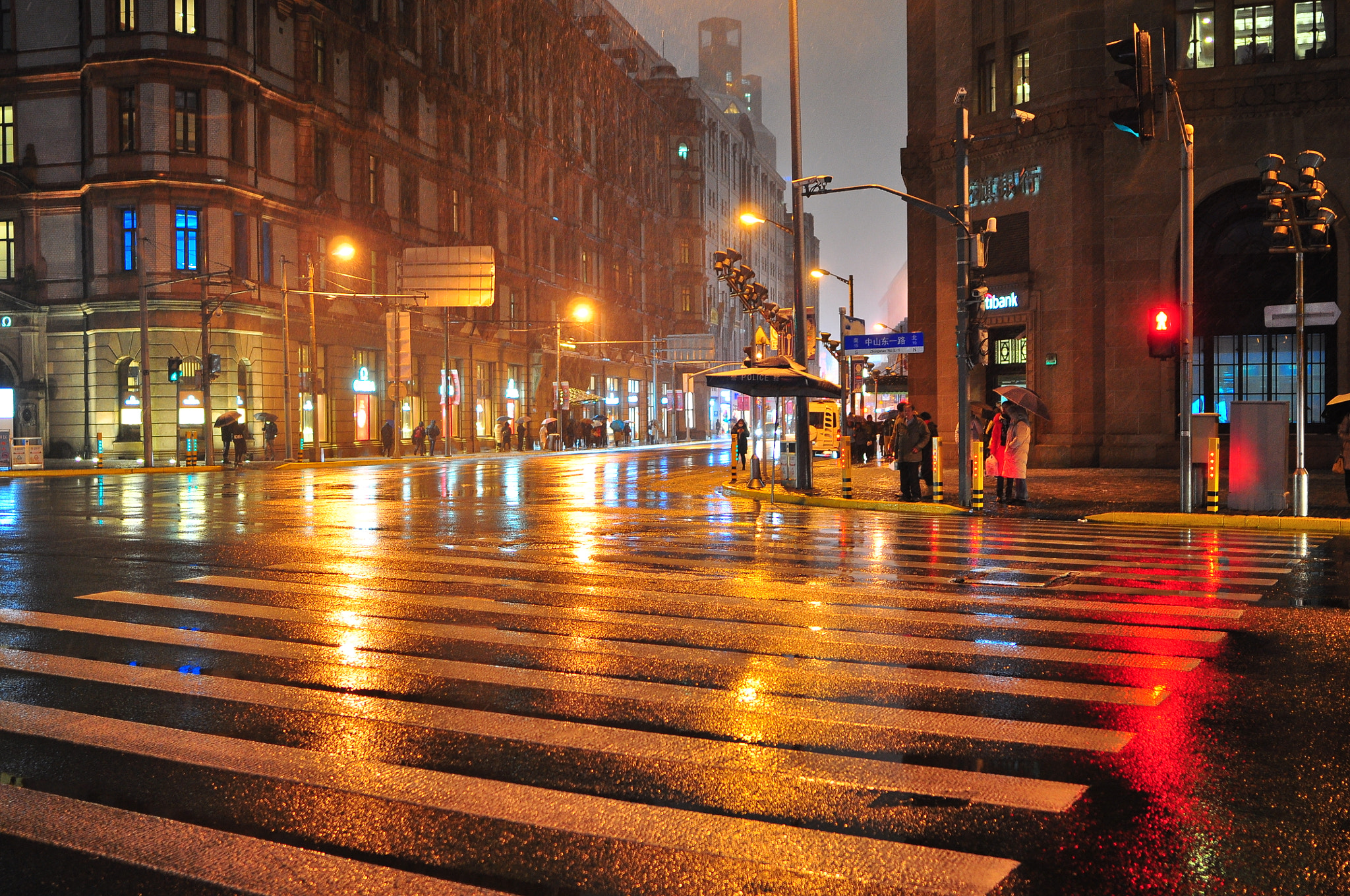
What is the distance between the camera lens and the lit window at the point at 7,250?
42.9 meters

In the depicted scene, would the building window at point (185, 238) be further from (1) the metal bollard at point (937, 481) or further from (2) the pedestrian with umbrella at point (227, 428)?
(1) the metal bollard at point (937, 481)

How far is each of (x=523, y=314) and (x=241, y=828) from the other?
62.9m

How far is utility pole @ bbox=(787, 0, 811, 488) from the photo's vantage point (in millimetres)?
24234

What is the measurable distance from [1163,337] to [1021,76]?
692 inches

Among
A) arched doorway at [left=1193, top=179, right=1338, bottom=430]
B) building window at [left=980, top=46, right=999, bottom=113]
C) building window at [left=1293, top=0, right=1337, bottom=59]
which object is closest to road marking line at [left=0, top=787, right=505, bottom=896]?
arched doorway at [left=1193, top=179, right=1338, bottom=430]

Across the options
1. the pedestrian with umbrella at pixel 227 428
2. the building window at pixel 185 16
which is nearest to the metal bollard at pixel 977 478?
the pedestrian with umbrella at pixel 227 428

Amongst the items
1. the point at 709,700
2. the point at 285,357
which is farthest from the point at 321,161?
the point at 709,700

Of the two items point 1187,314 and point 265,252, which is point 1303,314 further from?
point 265,252

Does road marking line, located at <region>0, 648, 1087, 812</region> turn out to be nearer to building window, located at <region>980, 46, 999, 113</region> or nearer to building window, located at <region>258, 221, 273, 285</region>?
building window, located at <region>980, 46, 999, 113</region>

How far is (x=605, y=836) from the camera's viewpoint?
401 centimetres

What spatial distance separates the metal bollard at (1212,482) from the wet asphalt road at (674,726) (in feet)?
19.9

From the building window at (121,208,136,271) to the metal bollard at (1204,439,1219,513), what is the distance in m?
37.5

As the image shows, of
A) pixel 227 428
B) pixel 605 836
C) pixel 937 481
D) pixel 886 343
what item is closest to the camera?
pixel 605 836

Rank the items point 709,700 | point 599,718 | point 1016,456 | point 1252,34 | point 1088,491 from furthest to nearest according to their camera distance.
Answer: point 1252,34 → point 1088,491 → point 1016,456 → point 709,700 → point 599,718
